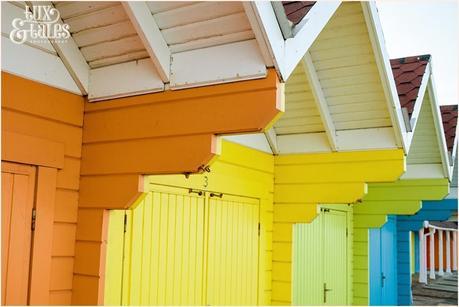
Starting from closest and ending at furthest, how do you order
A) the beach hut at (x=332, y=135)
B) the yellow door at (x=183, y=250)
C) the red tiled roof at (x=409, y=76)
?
the yellow door at (x=183, y=250), the beach hut at (x=332, y=135), the red tiled roof at (x=409, y=76)

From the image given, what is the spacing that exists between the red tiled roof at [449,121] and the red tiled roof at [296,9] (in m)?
5.15

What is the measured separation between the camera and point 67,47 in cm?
315

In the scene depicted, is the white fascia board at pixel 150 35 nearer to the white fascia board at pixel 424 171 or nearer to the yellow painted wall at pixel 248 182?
the yellow painted wall at pixel 248 182

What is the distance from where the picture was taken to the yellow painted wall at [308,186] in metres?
5.09

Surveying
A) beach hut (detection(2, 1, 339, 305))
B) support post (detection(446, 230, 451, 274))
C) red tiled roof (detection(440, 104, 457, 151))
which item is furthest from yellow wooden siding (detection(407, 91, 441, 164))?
support post (detection(446, 230, 451, 274))

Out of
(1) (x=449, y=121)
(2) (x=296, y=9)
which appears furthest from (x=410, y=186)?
(2) (x=296, y=9)

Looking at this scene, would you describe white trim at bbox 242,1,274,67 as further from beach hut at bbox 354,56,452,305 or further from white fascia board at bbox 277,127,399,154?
beach hut at bbox 354,56,452,305

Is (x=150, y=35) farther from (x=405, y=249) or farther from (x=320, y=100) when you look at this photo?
(x=405, y=249)

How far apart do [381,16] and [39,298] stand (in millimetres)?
3461

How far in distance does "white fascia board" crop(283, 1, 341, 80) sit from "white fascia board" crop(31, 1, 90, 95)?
1.29 m

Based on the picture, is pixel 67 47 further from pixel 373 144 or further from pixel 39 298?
pixel 373 144

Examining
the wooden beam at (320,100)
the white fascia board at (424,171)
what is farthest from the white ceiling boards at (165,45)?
the white fascia board at (424,171)

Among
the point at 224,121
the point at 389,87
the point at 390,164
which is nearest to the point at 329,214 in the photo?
the point at 390,164

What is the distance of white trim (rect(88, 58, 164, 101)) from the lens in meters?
3.07
